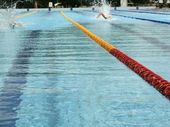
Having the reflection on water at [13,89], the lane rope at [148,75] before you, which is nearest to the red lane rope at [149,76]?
the lane rope at [148,75]

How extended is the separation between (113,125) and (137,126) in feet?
0.51

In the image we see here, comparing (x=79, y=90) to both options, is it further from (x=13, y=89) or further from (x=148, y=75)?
(x=148, y=75)

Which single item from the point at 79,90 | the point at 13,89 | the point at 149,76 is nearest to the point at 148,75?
the point at 149,76

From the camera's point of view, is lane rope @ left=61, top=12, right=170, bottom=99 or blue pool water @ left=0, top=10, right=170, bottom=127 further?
lane rope @ left=61, top=12, right=170, bottom=99

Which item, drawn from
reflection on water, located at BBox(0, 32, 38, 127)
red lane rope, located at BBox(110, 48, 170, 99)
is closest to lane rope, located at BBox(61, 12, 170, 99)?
red lane rope, located at BBox(110, 48, 170, 99)

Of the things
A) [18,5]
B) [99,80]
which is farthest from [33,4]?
[99,80]

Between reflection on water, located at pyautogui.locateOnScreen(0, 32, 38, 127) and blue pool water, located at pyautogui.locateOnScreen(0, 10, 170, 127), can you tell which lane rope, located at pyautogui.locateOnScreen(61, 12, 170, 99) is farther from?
reflection on water, located at pyautogui.locateOnScreen(0, 32, 38, 127)

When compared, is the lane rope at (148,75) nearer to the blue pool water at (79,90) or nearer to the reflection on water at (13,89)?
the blue pool water at (79,90)

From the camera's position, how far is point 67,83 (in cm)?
490

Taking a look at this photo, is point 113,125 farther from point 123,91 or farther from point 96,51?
point 96,51

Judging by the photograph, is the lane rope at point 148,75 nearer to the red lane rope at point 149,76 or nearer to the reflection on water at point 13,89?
the red lane rope at point 149,76

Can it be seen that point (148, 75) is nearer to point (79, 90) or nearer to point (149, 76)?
point (149, 76)

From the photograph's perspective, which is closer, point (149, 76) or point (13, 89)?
point (13, 89)

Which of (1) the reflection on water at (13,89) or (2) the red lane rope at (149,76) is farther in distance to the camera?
(2) the red lane rope at (149,76)
